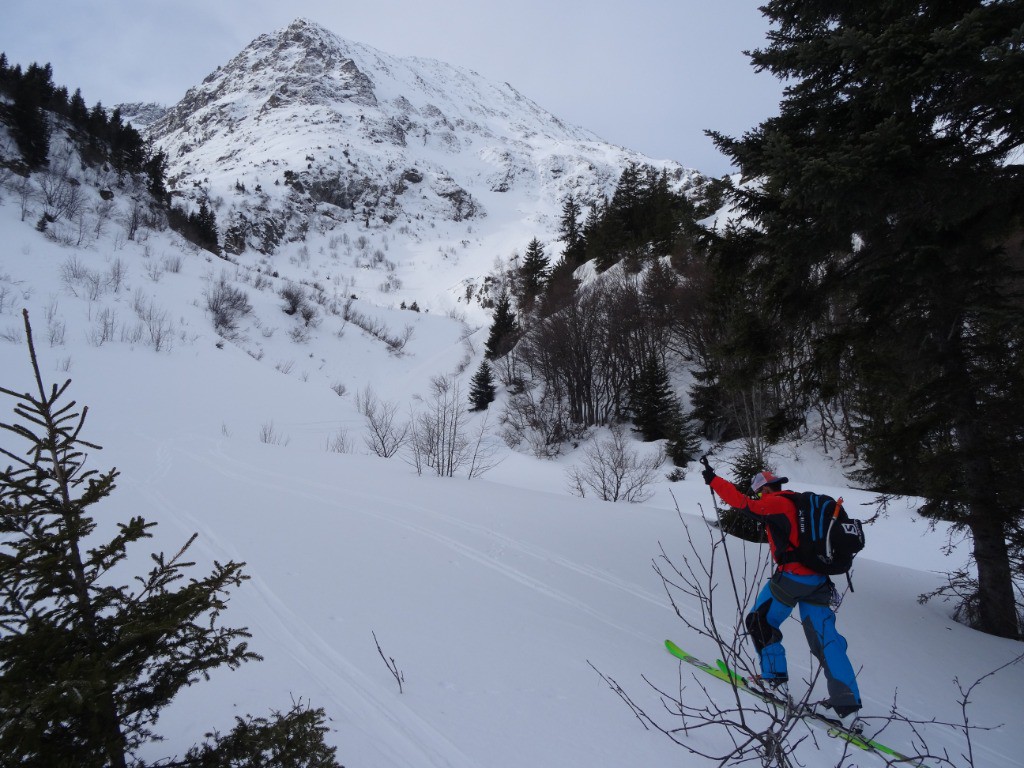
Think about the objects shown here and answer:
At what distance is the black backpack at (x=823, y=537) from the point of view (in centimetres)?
332

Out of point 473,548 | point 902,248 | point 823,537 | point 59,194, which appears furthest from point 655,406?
point 59,194

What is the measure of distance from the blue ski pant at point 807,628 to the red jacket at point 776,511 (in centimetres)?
13

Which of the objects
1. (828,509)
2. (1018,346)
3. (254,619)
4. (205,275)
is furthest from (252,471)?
(205,275)

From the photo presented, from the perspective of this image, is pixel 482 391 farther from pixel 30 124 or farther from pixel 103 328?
pixel 30 124

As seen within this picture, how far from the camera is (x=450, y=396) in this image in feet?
96.3

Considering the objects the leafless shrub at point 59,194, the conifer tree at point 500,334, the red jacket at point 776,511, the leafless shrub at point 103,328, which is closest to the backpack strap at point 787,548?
the red jacket at point 776,511

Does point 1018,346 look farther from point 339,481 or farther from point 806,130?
point 339,481

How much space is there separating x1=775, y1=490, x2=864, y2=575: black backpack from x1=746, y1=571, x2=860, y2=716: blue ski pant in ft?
0.47

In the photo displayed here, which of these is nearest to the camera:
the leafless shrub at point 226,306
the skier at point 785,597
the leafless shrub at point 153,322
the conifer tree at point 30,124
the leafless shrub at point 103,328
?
the skier at point 785,597

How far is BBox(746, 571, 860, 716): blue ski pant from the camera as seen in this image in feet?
10.6

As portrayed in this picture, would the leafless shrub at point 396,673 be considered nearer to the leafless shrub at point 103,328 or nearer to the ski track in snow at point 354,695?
the ski track in snow at point 354,695

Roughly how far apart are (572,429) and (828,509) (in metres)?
20.3

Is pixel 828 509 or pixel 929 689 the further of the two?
pixel 929 689

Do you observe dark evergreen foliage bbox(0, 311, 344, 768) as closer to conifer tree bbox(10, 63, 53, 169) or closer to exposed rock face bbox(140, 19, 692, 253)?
conifer tree bbox(10, 63, 53, 169)
